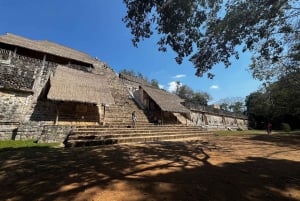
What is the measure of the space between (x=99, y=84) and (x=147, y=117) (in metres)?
5.51

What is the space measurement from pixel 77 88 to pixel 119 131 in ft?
17.4

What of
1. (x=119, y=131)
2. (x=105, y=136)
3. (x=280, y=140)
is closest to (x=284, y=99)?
(x=280, y=140)

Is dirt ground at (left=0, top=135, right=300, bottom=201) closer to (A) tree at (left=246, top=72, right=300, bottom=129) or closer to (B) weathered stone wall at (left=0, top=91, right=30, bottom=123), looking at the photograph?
(B) weathered stone wall at (left=0, top=91, right=30, bottom=123)

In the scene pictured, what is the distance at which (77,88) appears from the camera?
14.3 m

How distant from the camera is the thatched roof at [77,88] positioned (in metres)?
12.5

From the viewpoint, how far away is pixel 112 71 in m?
23.8

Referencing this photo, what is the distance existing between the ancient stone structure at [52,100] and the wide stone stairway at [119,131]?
11 cm

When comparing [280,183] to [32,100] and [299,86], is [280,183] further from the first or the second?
[299,86]

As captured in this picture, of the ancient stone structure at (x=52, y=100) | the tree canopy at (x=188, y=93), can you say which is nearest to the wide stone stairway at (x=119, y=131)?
the ancient stone structure at (x=52, y=100)

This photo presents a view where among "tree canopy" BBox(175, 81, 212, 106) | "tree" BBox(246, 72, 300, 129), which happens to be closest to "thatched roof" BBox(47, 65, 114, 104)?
"tree" BBox(246, 72, 300, 129)

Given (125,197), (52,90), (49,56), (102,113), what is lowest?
(125,197)

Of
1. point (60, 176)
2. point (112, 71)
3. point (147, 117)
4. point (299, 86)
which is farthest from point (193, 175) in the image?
point (112, 71)

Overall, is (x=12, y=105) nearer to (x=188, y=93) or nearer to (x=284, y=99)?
(x=284, y=99)

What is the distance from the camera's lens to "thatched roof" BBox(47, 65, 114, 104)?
1252 centimetres
